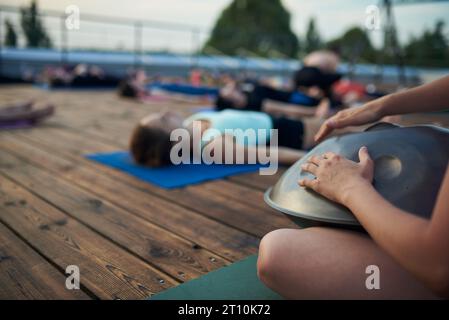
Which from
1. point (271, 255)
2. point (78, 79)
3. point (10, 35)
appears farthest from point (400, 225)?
point (10, 35)

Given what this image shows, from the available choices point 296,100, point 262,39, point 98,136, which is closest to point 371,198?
point 98,136

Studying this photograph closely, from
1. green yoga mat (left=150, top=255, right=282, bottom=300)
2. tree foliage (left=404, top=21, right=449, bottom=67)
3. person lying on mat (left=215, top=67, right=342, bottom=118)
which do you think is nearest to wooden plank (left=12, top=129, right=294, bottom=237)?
green yoga mat (left=150, top=255, right=282, bottom=300)

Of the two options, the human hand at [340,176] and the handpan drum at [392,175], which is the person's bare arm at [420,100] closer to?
the handpan drum at [392,175]

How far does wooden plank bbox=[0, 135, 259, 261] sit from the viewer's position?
1.41m

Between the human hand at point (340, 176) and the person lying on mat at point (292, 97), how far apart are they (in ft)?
8.89

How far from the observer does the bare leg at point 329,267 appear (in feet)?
2.84

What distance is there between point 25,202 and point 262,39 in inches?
746

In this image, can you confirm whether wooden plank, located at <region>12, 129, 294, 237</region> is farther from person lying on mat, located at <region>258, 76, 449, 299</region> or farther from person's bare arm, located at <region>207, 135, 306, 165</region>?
person lying on mat, located at <region>258, 76, 449, 299</region>

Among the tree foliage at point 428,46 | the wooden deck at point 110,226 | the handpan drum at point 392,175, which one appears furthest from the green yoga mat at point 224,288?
the tree foliage at point 428,46

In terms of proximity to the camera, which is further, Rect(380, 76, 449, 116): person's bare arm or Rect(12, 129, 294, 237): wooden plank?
Rect(12, 129, 294, 237): wooden plank

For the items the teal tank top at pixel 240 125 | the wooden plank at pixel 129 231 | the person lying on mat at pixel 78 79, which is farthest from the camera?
the person lying on mat at pixel 78 79

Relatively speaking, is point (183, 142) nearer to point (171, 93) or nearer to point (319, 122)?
point (319, 122)

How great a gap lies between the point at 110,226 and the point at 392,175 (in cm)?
108

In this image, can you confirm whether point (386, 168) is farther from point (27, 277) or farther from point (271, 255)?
point (27, 277)
